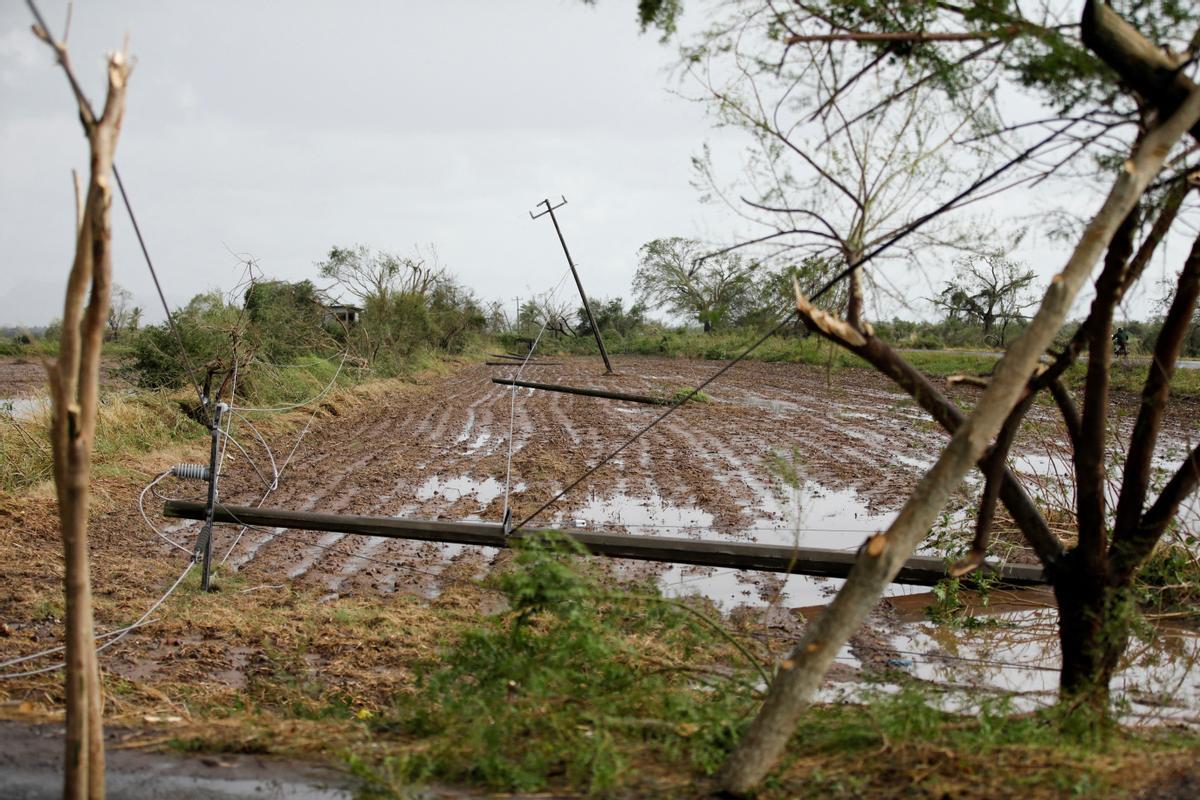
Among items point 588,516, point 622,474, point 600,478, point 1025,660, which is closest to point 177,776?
point 1025,660

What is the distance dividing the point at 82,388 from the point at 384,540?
5.92 meters

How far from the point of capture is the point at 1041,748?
302 centimetres

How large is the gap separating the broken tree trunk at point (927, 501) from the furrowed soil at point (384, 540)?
665 millimetres

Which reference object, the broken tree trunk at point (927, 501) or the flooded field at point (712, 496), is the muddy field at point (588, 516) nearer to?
the flooded field at point (712, 496)

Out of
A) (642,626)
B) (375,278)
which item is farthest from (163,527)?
(375,278)

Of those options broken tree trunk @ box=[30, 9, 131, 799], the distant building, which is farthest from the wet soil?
the distant building

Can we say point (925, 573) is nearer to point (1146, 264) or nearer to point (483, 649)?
point (1146, 264)

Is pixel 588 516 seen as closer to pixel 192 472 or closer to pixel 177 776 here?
pixel 192 472

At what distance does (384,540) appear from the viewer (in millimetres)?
8398

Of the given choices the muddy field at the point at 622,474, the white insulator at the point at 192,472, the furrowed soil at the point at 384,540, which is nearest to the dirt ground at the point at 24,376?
the furrowed soil at the point at 384,540

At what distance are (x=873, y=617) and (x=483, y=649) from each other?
3.55 meters

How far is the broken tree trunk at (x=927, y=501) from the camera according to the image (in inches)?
116

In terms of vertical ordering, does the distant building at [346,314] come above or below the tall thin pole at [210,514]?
above

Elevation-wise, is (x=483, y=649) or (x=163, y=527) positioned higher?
(x=483, y=649)
